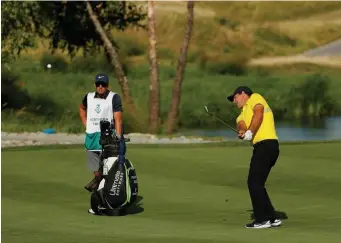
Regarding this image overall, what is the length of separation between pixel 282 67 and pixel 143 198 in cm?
4668

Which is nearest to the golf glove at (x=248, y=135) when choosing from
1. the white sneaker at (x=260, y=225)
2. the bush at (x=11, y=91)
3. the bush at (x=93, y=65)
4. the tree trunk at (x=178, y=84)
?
the white sneaker at (x=260, y=225)

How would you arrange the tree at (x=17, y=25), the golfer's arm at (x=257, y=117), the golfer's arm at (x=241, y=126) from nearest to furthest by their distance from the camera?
the golfer's arm at (x=257, y=117), the golfer's arm at (x=241, y=126), the tree at (x=17, y=25)

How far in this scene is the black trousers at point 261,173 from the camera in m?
15.0

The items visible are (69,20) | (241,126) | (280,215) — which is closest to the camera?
(241,126)

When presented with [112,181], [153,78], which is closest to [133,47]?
[153,78]

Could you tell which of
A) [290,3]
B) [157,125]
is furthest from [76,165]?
[290,3]

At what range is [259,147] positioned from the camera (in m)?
15.0

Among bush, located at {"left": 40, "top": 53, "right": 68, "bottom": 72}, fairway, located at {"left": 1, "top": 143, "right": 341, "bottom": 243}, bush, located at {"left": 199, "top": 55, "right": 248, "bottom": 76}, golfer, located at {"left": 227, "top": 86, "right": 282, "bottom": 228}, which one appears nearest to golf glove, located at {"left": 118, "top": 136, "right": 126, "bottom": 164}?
fairway, located at {"left": 1, "top": 143, "right": 341, "bottom": 243}

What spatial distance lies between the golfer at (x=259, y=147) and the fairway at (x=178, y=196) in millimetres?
237

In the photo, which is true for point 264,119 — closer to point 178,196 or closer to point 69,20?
point 178,196

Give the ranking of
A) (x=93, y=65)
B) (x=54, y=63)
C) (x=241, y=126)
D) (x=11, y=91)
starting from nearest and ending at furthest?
(x=241, y=126), (x=11, y=91), (x=93, y=65), (x=54, y=63)

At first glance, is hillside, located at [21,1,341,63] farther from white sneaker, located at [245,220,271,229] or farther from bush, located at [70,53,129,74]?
white sneaker, located at [245,220,271,229]

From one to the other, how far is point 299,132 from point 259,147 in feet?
83.5

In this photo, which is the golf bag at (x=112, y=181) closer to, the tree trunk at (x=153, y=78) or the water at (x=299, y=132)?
the tree trunk at (x=153, y=78)
